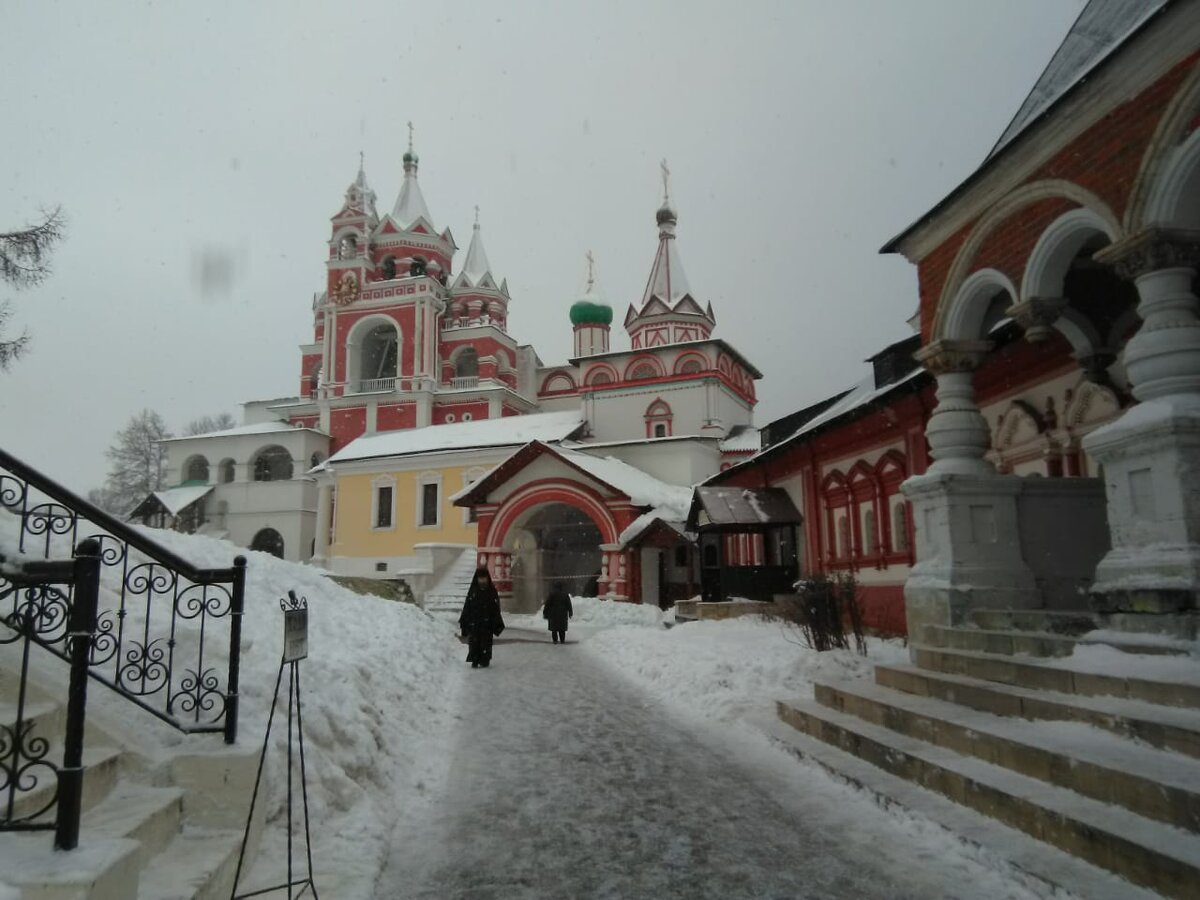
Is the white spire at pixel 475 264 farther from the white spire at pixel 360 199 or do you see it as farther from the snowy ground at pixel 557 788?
the snowy ground at pixel 557 788

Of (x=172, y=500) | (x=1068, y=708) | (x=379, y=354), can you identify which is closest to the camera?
(x=1068, y=708)

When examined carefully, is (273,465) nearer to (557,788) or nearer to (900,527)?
(900,527)

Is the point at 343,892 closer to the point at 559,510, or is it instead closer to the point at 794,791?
the point at 794,791

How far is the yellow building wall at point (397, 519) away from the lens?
114 feet

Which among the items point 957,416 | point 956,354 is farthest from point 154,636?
point 956,354

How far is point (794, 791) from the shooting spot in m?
5.29

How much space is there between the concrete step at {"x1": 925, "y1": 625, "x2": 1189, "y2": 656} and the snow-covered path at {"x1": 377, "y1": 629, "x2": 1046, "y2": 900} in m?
1.78

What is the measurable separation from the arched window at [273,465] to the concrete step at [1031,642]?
43.9 m

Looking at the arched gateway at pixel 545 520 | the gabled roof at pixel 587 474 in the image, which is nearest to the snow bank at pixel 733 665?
the arched gateway at pixel 545 520

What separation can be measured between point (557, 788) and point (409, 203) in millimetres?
50607

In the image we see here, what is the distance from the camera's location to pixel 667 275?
137 feet

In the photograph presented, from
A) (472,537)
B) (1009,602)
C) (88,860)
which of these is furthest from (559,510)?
(88,860)

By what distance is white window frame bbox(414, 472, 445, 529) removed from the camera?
35.1 metres

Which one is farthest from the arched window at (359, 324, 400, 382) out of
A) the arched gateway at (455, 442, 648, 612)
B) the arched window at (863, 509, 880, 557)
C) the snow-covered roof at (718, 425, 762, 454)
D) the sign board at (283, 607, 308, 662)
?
the sign board at (283, 607, 308, 662)
